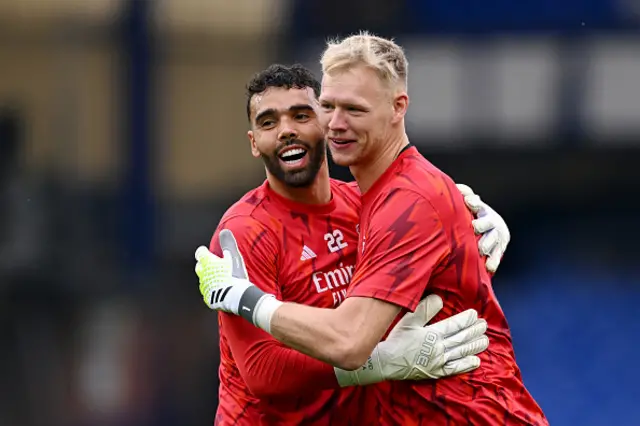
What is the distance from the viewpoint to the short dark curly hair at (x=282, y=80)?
441 centimetres

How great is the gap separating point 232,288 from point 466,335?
830mm

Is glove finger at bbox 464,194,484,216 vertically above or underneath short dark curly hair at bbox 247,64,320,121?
underneath

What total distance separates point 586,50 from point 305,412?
5.26 m

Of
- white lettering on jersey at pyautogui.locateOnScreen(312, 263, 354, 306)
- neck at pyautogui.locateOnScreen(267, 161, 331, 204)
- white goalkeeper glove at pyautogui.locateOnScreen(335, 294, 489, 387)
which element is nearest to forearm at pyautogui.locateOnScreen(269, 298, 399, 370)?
white goalkeeper glove at pyautogui.locateOnScreen(335, 294, 489, 387)

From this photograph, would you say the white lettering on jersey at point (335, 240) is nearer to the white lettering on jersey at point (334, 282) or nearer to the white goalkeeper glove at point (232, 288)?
the white lettering on jersey at point (334, 282)

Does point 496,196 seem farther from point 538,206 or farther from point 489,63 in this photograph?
point 489,63

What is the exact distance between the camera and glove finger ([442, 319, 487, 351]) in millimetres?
3760

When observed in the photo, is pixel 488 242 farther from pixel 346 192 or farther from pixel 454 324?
pixel 346 192

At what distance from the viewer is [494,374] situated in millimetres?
3896

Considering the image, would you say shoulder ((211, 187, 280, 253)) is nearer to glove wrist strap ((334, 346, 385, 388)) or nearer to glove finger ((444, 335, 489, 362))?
glove wrist strap ((334, 346, 385, 388))

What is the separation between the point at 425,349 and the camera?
371 centimetres

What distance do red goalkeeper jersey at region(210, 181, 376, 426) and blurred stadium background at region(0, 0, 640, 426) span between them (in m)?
4.06

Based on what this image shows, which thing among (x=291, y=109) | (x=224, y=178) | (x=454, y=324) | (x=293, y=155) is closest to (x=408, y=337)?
(x=454, y=324)

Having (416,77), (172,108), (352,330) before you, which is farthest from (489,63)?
(352,330)
